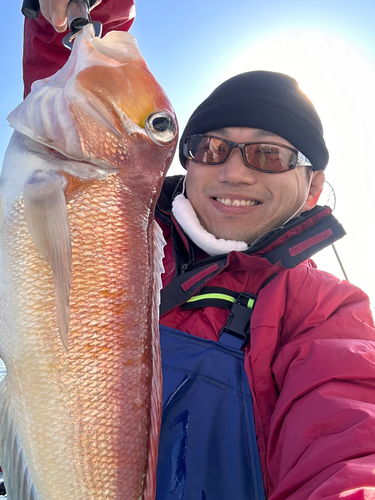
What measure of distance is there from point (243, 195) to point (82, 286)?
1.57 m

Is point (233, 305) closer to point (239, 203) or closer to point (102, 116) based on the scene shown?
point (239, 203)

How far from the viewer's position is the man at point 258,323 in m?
1.42

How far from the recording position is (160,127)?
153cm

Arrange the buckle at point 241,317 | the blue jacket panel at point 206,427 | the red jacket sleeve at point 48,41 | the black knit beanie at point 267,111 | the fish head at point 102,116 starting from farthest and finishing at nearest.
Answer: the red jacket sleeve at point 48,41, the black knit beanie at point 267,111, the buckle at point 241,317, the blue jacket panel at point 206,427, the fish head at point 102,116

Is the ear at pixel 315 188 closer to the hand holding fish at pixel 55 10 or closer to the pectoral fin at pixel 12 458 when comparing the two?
the hand holding fish at pixel 55 10

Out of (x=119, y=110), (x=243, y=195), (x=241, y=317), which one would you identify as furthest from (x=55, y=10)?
(x=241, y=317)

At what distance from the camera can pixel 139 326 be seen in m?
1.41

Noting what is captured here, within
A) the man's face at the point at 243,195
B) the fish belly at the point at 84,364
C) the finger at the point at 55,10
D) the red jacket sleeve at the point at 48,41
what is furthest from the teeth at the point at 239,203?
the red jacket sleeve at the point at 48,41

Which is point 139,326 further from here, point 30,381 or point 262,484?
point 262,484

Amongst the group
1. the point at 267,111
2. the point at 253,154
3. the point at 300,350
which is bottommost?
the point at 300,350

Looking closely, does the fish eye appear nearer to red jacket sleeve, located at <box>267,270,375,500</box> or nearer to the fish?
the fish

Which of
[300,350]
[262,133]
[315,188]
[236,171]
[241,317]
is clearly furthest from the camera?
[315,188]

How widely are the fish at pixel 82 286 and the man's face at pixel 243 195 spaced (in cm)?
111

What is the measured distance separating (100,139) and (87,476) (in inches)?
48.7
